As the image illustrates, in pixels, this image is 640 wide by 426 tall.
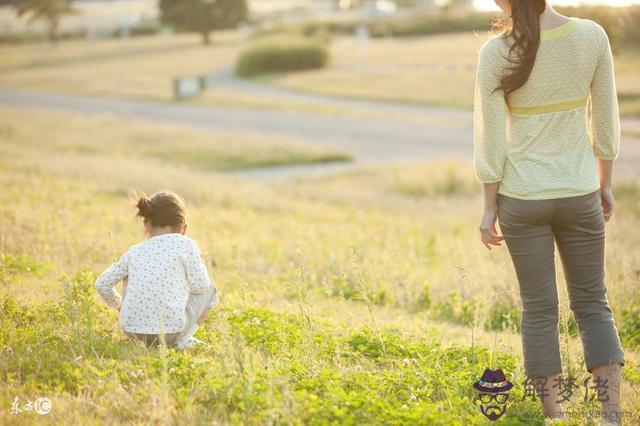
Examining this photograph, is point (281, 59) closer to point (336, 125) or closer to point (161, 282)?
point (336, 125)

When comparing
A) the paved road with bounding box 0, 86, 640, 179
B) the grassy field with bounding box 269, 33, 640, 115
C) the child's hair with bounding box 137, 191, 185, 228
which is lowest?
the paved road with bounding box 0, 86, 640, 179

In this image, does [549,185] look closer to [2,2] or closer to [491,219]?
[491,219]

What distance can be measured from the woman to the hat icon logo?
0.70 feet

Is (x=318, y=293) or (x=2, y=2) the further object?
(x=2, y=2)

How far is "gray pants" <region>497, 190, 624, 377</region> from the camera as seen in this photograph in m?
3.35

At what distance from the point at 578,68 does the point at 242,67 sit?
39.6 metres

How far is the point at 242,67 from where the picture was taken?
41.8m

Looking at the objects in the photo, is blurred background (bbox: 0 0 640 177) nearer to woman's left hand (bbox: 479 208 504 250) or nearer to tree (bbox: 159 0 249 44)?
tree (bbox: 159 0 249 44)

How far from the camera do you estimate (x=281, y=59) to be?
42.1 metres

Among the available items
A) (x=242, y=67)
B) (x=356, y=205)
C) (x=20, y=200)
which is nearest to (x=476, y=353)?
(x=20, y=200)

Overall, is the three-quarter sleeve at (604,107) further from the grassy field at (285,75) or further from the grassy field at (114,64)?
the grassy field at (114,64)

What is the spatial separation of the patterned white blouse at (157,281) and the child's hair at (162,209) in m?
0.10

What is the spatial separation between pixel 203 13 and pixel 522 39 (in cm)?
6230

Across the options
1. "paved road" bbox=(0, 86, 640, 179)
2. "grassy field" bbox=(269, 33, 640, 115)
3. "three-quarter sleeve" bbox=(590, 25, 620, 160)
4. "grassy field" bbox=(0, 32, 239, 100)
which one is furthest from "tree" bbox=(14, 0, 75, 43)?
"three-quarter sleeve" bbox=(590, 25, 620, 160)
